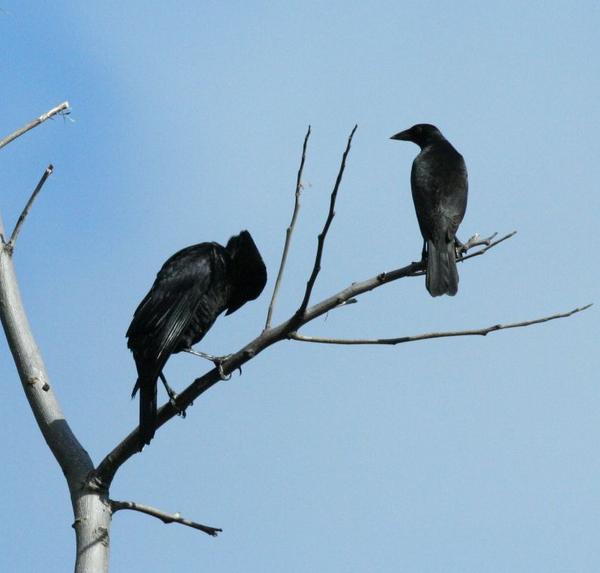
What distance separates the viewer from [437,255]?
5.61 metres

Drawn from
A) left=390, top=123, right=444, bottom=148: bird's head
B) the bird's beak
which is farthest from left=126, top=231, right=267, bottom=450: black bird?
the bird's beak

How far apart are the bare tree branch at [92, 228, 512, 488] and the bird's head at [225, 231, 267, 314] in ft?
8.52

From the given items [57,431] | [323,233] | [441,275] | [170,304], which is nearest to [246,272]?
[170,304]

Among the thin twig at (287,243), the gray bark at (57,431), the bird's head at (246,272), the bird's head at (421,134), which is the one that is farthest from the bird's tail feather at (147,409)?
the bird's head at (421,134)

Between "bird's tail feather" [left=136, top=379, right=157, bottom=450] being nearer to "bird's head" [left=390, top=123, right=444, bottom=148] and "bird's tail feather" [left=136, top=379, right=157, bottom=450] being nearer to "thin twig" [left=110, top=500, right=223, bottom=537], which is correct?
"thin twig" [left=110, top=500, right=223, bottom=537]

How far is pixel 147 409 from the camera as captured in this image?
4.29 meters

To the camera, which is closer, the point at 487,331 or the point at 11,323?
the point at 487,331

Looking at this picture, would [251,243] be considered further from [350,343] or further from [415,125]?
[350,343]

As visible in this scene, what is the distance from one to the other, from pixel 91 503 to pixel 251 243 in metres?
3.27

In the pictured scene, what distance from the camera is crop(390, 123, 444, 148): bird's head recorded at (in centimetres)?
793

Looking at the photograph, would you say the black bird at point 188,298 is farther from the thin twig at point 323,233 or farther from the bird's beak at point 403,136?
the bird's beak at point 403,136

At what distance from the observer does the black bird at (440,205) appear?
5.34 m

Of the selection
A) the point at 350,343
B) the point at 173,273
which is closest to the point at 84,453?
the point at 350,343

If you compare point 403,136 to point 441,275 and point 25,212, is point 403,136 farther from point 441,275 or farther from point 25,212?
point 25,212
